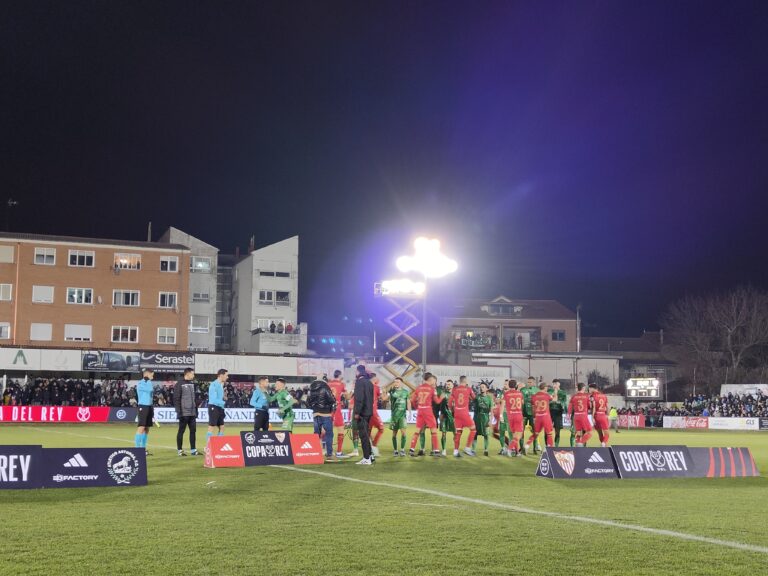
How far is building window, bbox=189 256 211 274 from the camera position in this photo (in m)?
76.2

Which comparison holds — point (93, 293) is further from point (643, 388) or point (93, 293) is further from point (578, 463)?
point (578, 463)

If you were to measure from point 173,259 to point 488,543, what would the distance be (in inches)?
2530

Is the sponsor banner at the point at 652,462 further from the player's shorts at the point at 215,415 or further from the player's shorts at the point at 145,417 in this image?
the player's shorts at the point at 145,417

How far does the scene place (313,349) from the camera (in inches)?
3383

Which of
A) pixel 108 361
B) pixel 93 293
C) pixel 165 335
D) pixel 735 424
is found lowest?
pixel 735 424

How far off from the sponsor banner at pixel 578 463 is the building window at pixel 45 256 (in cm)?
5863

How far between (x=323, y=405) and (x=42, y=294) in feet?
171

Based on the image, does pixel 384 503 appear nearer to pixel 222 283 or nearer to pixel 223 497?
pixel 223 497

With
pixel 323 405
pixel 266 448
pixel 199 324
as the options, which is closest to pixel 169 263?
pixel 199 324

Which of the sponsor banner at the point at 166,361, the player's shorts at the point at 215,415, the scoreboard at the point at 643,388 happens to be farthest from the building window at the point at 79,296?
the player's shorts at the point at 215,415

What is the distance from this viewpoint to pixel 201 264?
76562 mm

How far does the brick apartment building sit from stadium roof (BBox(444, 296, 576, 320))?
1497 inches

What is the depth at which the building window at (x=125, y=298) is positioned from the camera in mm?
67812

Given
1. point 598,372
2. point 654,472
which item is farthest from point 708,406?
point 654,472
